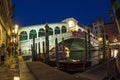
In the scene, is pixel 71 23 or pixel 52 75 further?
pixel 71 23

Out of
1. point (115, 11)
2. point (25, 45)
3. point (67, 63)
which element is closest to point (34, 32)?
point (25, 45)

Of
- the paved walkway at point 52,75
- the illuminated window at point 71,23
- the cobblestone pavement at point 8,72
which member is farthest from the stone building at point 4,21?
the illuminated window at point 71,23

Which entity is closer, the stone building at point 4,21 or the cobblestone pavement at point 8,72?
the cobblestone pavement at point 8,72

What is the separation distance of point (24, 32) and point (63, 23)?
9.35 metres

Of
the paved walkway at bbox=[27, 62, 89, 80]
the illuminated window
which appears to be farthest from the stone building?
the illuminated window

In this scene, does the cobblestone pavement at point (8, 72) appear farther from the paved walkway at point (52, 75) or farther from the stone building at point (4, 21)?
the stone building at point (4, 21)

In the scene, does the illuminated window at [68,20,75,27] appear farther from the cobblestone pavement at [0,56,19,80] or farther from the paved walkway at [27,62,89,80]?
the paved walkway at [27,62,89,80]

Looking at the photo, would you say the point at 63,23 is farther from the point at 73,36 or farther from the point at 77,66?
the point at 77,66

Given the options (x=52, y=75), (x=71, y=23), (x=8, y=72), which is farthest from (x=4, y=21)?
(x=71, y=23)

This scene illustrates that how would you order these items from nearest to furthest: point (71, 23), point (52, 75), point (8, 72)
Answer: point (52, 75), point (8, 72), point (71, 23)

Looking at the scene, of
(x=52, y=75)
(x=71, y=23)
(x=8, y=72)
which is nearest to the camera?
(x=52, y=75)

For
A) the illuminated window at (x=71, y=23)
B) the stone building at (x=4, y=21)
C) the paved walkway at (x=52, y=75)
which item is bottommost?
the paved walkway at (x=52, y=75)

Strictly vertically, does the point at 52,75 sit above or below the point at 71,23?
below

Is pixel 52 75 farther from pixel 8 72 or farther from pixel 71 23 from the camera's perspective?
pixel 71 23
